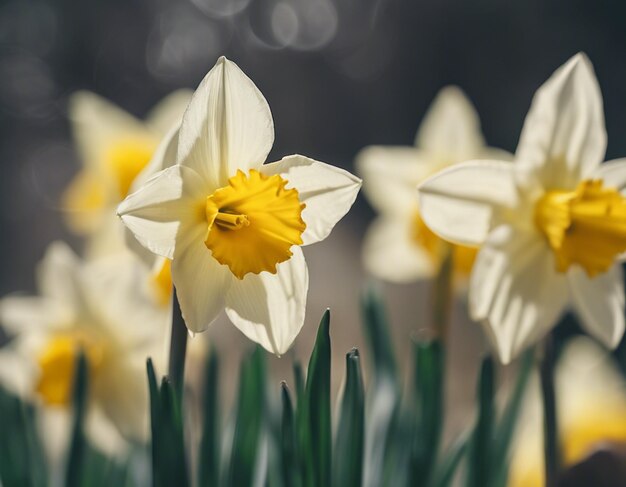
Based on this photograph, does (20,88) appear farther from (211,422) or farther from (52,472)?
(211,422)

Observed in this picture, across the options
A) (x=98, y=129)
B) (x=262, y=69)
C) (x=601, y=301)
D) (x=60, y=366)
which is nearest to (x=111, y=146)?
(x=98, y=129)

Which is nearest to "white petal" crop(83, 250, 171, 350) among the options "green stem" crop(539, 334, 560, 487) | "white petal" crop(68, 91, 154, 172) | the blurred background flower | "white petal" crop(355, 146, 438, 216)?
"white petal" crop(68, 91, 154, 172)

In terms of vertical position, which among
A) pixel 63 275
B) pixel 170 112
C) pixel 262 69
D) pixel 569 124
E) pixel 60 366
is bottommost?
pixel 60 366

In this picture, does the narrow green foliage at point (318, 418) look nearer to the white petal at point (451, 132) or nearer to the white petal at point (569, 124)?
the white petal at point (569, 124)

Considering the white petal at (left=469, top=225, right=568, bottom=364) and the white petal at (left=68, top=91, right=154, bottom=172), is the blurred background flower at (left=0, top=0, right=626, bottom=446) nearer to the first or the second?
the white petal at (left=68, top=91, right=154, bottom=172)

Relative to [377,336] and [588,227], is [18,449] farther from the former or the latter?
[588,227]

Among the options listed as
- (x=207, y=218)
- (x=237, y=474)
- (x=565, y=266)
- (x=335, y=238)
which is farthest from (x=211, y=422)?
(x=335, y=238)

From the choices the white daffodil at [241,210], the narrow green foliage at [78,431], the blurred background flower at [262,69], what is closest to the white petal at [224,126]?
the white daffodil at [241,210]
